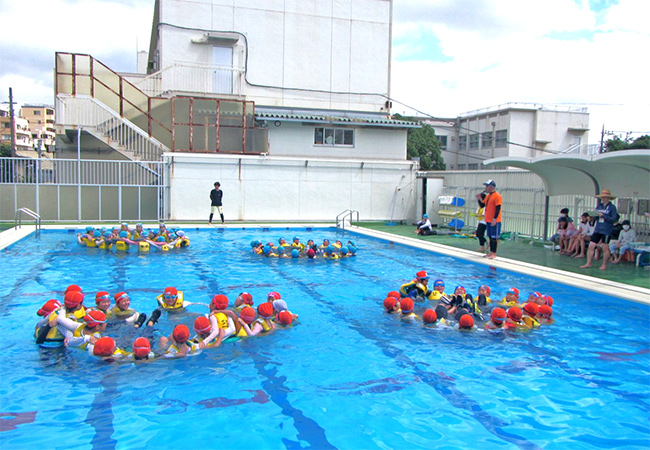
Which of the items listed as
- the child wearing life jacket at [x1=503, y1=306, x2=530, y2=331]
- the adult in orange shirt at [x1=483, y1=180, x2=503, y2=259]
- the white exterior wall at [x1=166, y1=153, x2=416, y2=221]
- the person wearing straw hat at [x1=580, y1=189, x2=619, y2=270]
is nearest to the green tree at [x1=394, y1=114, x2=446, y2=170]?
the white exterior wall at [x1=166, y1=153, x2=416, y2=221]

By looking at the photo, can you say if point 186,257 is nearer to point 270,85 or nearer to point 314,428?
point 314,428

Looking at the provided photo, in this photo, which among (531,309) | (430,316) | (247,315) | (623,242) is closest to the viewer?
(247,315)

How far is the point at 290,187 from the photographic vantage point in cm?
2458

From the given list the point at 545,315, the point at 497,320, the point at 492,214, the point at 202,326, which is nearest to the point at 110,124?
the point at 492,214

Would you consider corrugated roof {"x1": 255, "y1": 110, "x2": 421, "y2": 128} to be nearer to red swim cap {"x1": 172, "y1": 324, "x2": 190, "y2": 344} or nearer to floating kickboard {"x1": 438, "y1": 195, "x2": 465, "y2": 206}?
floating kickboard {"x1": 438, "y1": 195, "x2": 465, "y2": 206}

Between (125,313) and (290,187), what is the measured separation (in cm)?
1712

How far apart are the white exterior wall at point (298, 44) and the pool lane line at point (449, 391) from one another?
22.2 metres

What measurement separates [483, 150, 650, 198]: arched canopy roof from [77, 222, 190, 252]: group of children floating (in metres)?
9.96

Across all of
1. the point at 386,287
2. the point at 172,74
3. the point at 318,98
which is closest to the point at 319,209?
the point at 318,98

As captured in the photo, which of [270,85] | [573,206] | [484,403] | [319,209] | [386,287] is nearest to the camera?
[484,403]

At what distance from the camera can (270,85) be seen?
28.4m

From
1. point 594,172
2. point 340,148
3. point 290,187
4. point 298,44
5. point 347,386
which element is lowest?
point 347,386

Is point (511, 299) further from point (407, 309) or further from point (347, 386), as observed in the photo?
point (347, 386)

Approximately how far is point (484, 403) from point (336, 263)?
8.85m
